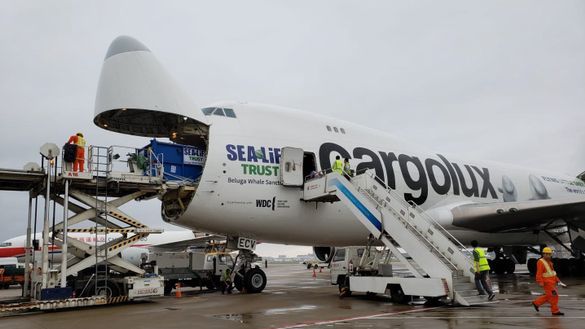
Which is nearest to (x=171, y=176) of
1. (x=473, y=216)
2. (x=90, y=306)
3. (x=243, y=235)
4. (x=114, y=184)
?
(x=114, y=184)

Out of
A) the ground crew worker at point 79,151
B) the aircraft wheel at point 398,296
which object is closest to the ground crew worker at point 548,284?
the aircraft wheel at point 398,296

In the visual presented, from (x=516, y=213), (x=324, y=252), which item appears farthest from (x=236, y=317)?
(x=516, y=213)

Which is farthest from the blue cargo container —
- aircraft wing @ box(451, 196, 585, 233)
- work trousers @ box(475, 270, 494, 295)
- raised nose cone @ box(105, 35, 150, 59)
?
aircraft wing @ box(451, 196, 585, 233)

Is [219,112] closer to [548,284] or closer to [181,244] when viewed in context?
[548,284]

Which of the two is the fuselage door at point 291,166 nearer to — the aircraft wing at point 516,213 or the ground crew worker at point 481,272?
the ground crew worker at point 481,272

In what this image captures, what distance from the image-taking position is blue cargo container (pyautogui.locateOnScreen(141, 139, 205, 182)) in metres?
14.4

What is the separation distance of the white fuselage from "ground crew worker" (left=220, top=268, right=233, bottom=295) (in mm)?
2649

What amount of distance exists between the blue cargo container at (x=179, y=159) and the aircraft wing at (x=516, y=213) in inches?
386

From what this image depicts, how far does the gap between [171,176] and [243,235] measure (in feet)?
9.23

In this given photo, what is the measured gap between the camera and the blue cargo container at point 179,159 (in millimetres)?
14375

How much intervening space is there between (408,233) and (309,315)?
12.2 feet

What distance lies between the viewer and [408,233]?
12.8m

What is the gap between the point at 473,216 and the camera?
1842cm

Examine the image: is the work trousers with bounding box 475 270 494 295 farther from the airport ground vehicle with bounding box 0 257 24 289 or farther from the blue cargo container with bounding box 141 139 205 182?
the airport ground vehicle with bounding box 0 257 24 289
